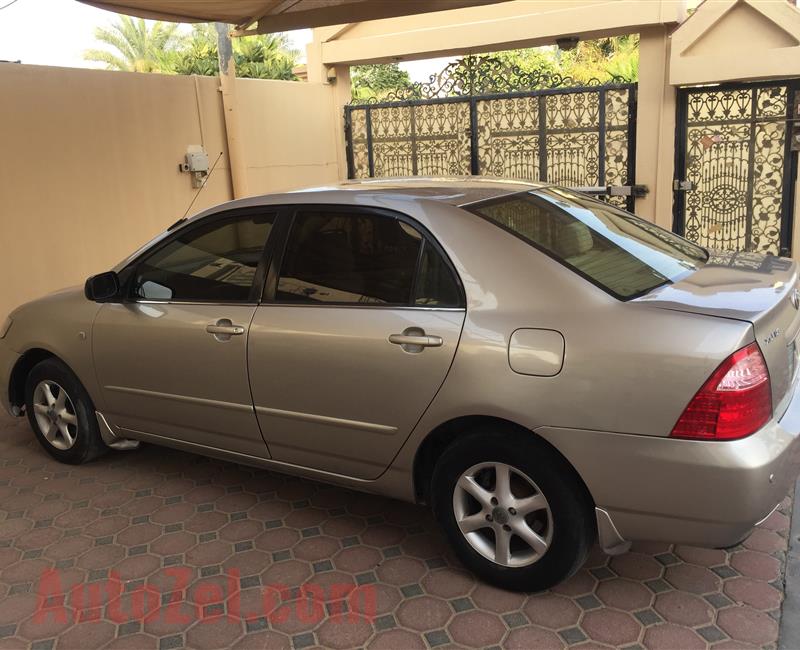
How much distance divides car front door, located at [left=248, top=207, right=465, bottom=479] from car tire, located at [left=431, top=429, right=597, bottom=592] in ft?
0.93

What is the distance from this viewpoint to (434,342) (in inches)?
116

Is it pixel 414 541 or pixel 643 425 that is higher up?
pixel 643 425

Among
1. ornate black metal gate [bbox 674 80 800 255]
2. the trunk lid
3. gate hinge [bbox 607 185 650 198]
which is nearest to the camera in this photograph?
the trunk lid

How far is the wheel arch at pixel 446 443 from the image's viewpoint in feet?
9.16

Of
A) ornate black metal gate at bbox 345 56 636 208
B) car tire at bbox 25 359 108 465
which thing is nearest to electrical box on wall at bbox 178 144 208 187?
ornate black metal gate at bbox 345 56 636 208

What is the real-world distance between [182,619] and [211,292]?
1.52 m

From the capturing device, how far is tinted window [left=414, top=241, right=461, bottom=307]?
3.00m

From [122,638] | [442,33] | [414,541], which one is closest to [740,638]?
[414,541]

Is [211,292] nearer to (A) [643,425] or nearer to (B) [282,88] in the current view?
(A) [643,425]

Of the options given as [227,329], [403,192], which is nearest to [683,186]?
[403,192]

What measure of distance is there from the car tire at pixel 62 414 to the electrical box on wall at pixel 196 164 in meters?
3.95

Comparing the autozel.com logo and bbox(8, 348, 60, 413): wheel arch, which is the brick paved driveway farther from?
bbox(8, 348, 60, 413): wheel arch

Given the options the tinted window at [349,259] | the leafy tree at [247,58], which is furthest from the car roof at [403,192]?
the leafy tree at [247,58]

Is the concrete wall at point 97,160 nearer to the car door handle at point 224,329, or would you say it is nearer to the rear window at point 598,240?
the car door handle at point 224,329
